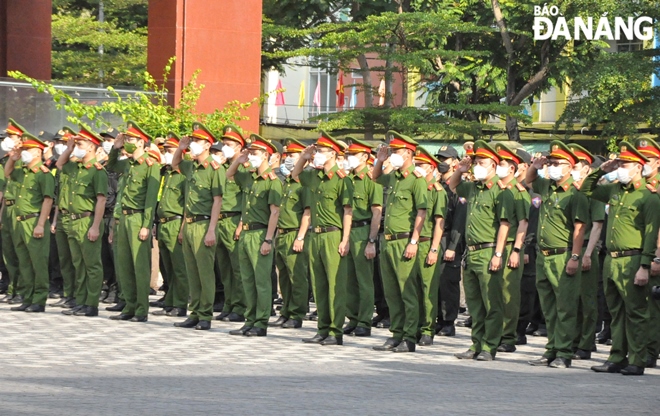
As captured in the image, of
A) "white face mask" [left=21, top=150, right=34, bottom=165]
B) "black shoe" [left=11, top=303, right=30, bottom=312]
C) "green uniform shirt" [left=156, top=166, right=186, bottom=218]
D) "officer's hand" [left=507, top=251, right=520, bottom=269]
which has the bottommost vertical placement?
"black shoe" [left=11, top=303, right=30, bottom=312]

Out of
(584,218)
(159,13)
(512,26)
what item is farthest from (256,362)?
(512,26)

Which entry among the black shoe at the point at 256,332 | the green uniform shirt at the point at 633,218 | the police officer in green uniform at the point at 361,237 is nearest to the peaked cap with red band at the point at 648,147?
the green uniform shirt at the point at 633,218

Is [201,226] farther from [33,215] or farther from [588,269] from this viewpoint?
[588,269]

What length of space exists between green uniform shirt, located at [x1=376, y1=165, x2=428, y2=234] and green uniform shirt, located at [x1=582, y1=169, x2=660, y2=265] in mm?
1851

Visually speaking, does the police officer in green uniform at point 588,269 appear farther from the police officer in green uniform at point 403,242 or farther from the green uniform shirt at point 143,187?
the green uniform shirt at point 143,187

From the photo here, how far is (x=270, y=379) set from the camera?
10.8m

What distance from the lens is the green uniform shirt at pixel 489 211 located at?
12.7 meters

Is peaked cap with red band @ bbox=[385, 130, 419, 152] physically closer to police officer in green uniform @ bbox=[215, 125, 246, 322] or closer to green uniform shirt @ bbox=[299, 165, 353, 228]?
green uniform shirt @ bbox=[299, 165, 353, 228]

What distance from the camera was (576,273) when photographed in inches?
483

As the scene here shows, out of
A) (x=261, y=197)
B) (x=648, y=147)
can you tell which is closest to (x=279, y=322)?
(x=261, y=197)

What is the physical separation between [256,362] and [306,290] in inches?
134

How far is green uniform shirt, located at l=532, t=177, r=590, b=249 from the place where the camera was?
12328mm

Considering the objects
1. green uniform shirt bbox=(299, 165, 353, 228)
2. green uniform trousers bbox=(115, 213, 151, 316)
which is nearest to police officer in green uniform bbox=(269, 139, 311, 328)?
green uniform shirt bbox=(299, 165, 353, 228)

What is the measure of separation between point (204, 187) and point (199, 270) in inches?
34.4
